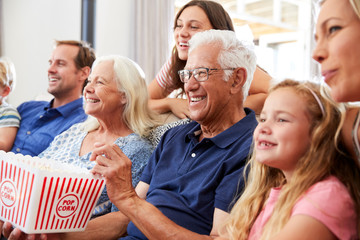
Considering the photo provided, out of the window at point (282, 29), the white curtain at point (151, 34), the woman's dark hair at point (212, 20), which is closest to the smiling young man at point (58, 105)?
the woman's dark hair at point (212, 20)

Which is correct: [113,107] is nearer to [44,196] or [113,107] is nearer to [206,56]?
[206,56]

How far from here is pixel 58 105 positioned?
8.93 ft

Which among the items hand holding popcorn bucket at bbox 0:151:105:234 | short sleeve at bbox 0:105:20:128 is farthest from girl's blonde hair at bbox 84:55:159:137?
short sleeve at bbox 0:105:20:128

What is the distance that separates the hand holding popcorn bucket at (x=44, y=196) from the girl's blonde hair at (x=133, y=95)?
627 mm

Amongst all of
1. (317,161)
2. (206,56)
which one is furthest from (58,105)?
(317,161)

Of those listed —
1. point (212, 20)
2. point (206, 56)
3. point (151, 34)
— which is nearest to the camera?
point (206, 56)

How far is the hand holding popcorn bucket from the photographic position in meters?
1.29

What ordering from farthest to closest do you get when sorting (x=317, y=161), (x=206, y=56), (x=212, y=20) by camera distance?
(x=212, y=20) → (x=206, y=56) → (x=317, y=161)

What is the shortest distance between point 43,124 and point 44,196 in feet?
4.44

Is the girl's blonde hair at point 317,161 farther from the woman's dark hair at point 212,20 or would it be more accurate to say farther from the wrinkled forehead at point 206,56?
the woman's dark hair at point 212,20

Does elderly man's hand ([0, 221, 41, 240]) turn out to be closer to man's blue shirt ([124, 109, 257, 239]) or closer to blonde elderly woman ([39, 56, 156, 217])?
man's blue shirt ([124, 109, 257, 239])

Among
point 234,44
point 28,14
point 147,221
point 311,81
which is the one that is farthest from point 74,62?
point 28,14

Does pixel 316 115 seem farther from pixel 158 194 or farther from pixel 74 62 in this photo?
pixel 74 62

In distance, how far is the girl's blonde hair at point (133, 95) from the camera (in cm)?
201
